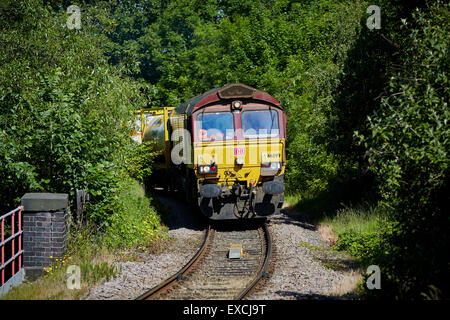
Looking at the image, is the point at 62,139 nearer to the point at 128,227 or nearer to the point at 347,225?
the point at 128,227

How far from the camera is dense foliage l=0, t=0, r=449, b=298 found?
6543mm

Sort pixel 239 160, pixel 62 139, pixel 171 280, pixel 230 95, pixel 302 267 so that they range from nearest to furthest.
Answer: pixel 171 280 < pixel 62 139 < pixel 302 267 < pixel 239 160 < pixel 230 95

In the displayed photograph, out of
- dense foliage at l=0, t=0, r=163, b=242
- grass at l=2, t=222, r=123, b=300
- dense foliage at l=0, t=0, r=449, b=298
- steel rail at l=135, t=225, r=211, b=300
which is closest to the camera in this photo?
dense foliage at l=0, t=0, r=449, b=298

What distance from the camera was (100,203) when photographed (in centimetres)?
975

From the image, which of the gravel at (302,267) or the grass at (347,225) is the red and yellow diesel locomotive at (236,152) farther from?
the grass at (347,225)

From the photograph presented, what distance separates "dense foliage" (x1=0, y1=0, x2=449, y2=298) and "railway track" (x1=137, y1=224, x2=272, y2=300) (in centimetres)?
180

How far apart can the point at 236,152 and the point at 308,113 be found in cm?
666

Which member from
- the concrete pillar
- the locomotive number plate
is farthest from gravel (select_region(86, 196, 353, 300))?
the locomotive number plate

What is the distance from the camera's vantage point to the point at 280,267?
30.3 ft

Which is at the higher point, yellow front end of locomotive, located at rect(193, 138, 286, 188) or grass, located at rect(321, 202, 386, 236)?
yellow front end of locomotive, located at rect(193, 138, 286, 188)

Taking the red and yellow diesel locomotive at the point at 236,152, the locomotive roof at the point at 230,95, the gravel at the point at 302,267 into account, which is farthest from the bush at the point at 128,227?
the gravel at the point at 302,267

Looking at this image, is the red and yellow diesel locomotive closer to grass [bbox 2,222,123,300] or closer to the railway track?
the railway track

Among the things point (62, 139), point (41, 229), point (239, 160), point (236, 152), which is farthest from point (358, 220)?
point (41, 229)
